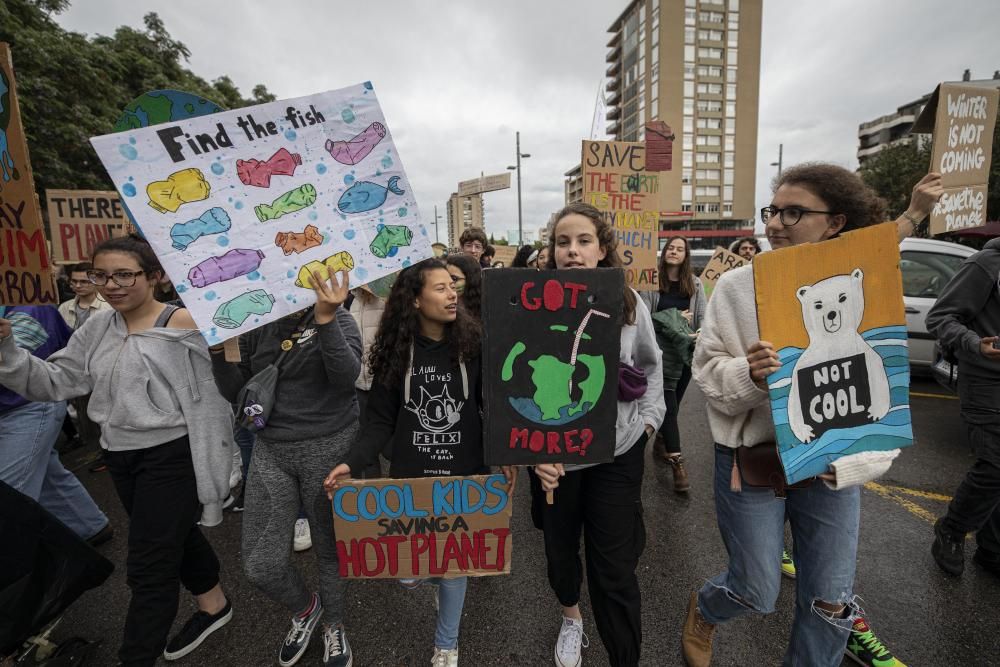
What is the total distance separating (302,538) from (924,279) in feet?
24.3

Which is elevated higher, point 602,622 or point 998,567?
point 602,622

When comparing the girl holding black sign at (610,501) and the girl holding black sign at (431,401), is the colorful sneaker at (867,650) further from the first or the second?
the girl holding black sign at (431,401)

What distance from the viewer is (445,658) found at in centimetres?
205

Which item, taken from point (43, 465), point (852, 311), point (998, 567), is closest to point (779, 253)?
point (852, 311)

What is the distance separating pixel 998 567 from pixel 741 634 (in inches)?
64.2

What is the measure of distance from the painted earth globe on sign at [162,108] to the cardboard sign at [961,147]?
3.89 metres

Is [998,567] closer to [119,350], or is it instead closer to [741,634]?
[741,634]

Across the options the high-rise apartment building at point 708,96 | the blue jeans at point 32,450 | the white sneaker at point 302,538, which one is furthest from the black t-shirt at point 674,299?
the high-rise apartment building at point 708,96

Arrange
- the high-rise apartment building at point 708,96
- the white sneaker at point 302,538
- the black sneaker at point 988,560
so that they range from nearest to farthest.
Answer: the black sneaker at point 988,560 → the white sneaker at point 302,538 → the high-rise apartment building at point 708,96

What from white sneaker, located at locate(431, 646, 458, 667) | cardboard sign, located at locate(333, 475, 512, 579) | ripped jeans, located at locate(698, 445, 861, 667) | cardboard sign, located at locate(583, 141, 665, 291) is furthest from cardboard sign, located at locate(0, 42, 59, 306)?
cardboard sign, located at locate(583, 141, 665, 291)

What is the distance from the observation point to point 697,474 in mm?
3881

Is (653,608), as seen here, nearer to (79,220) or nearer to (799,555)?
(799,555)

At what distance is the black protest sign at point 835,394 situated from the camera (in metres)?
1.51

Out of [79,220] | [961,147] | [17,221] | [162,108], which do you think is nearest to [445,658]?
[17,221]
